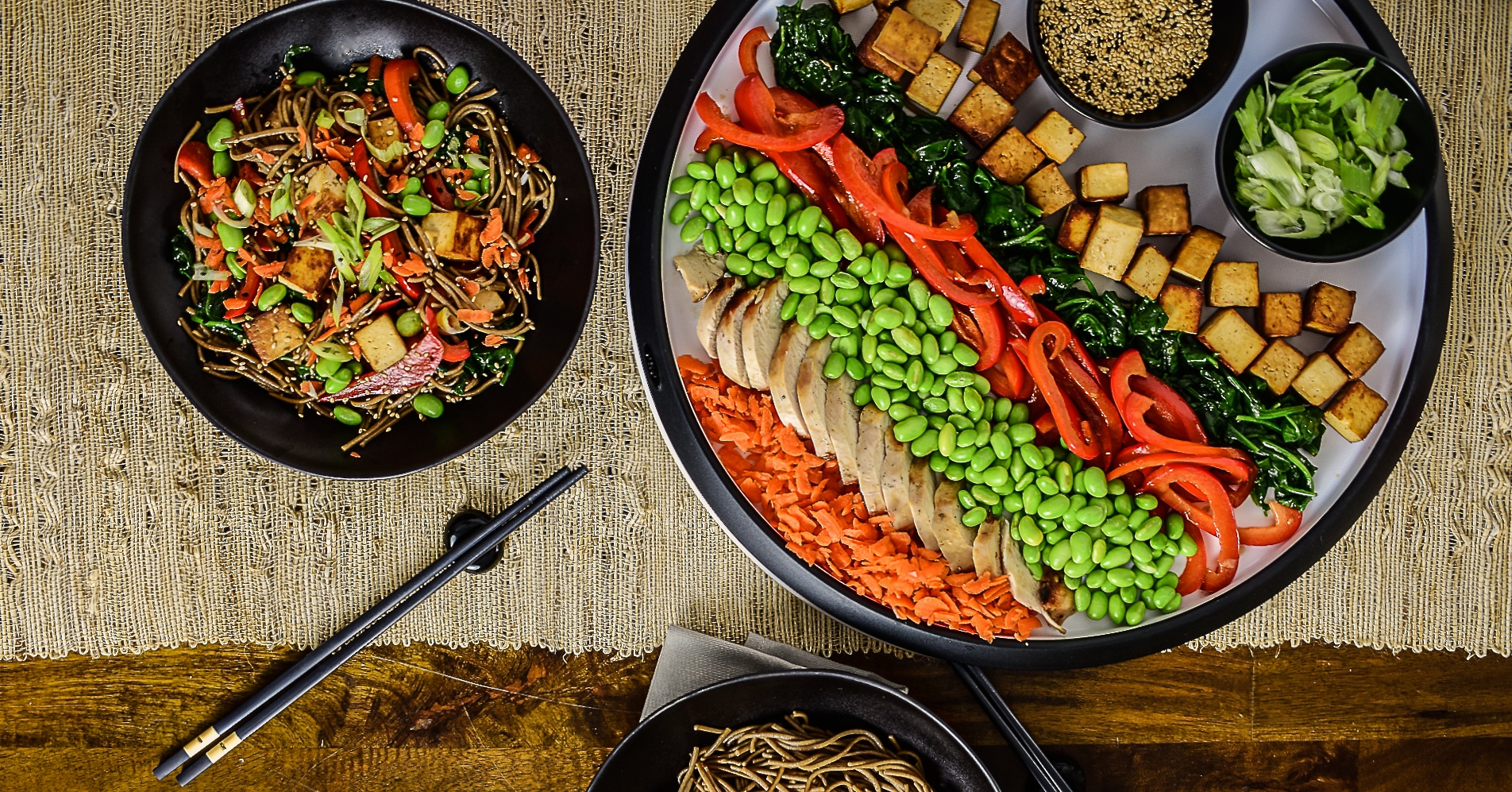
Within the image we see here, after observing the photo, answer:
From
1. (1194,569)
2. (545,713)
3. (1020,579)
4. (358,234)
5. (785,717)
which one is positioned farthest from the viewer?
(545,713)

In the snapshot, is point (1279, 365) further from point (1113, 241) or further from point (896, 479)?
point (896, 479)

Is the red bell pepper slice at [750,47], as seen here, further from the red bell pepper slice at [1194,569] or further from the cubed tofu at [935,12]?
the red bell pepper slice at [1194,569]

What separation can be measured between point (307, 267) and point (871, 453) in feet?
4.74

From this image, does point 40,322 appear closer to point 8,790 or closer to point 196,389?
point 196,389

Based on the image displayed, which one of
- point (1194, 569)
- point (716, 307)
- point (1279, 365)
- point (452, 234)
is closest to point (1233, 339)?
point (1279, 365)

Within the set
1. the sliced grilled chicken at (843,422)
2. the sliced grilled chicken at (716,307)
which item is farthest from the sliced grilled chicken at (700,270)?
the sliced grilled chicken at (843,422)

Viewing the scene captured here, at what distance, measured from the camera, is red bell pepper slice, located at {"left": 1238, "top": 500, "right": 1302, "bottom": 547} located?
227 cm

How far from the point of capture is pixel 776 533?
2.25 metres

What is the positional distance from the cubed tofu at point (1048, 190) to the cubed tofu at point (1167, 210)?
0.20 metres

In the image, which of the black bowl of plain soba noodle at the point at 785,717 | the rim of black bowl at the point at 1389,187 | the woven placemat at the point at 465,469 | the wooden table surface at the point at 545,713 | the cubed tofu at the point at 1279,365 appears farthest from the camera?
the wooden table surface at the point at 545,713

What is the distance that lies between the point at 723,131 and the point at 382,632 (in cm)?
173

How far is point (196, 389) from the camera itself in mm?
2109

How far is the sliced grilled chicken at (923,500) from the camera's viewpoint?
215cm

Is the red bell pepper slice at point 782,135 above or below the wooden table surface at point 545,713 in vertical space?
above
